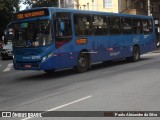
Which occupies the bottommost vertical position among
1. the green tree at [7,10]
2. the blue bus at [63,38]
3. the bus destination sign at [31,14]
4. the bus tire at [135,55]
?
the bus tire at [135,55]

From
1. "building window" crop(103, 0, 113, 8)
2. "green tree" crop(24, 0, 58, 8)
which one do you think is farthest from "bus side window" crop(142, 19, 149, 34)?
"green tree" crop(24, 0, 58, 8)

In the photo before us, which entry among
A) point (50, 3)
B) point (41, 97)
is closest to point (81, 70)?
point (41, 97)

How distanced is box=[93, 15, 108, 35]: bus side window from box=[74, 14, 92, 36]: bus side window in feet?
1.71

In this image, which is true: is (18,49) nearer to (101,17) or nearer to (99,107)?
(101,17)

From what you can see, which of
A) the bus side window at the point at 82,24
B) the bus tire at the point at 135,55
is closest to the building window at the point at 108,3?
the bus tire at the point at 135,55

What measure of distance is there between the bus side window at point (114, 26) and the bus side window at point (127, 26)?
2.11 ft

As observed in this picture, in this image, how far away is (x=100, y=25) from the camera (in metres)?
19.9

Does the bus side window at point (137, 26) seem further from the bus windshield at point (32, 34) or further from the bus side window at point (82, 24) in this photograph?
the bus windshield at point (32, 34)

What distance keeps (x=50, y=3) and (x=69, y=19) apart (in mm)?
61478

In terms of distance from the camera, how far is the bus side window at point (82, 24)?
58.4 feet

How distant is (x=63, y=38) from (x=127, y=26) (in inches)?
274

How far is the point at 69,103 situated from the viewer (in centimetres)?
994

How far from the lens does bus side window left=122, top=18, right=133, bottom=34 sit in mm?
22234

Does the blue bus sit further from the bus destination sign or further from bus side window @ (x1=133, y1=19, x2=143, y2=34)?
bus side window @ (x1=133, y1=19, x2=143, y2=34)
